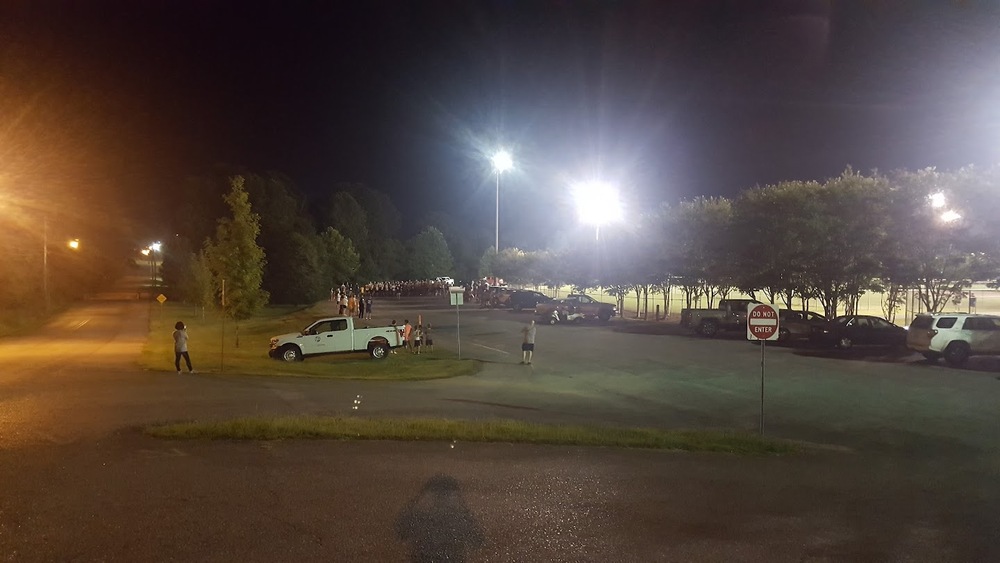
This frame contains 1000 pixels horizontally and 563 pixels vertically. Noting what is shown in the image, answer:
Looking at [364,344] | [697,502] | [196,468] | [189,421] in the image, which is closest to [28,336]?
[364,344]

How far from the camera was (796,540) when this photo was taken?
717cm

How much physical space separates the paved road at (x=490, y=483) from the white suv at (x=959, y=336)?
5807mm

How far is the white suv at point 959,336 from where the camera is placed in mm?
24453

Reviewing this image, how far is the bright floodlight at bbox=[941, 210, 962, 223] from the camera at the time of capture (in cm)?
3058

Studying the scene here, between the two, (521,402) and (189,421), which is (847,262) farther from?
(189,421)

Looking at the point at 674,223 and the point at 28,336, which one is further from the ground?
the point at 674,223

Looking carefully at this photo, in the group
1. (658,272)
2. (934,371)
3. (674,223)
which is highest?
(674,223)

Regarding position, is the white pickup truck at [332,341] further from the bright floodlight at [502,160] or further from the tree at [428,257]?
the tree at [428,257]

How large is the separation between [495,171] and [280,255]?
92.0ft

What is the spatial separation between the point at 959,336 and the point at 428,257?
302 ft

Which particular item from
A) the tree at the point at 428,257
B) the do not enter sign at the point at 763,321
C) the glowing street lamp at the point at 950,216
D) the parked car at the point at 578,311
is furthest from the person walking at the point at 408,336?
the tree at the point at 428,257

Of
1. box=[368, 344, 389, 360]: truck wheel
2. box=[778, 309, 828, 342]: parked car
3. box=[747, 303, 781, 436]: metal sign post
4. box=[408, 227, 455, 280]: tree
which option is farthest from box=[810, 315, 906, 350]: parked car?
box=[408, 227, 455, 280]: tree

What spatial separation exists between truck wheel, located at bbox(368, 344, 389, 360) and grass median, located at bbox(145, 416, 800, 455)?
565 inches

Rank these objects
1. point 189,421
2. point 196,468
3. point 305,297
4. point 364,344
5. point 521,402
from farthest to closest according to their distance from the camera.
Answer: point 305,297, point 364,344, point 521,402, point 189,421, point 196,468
